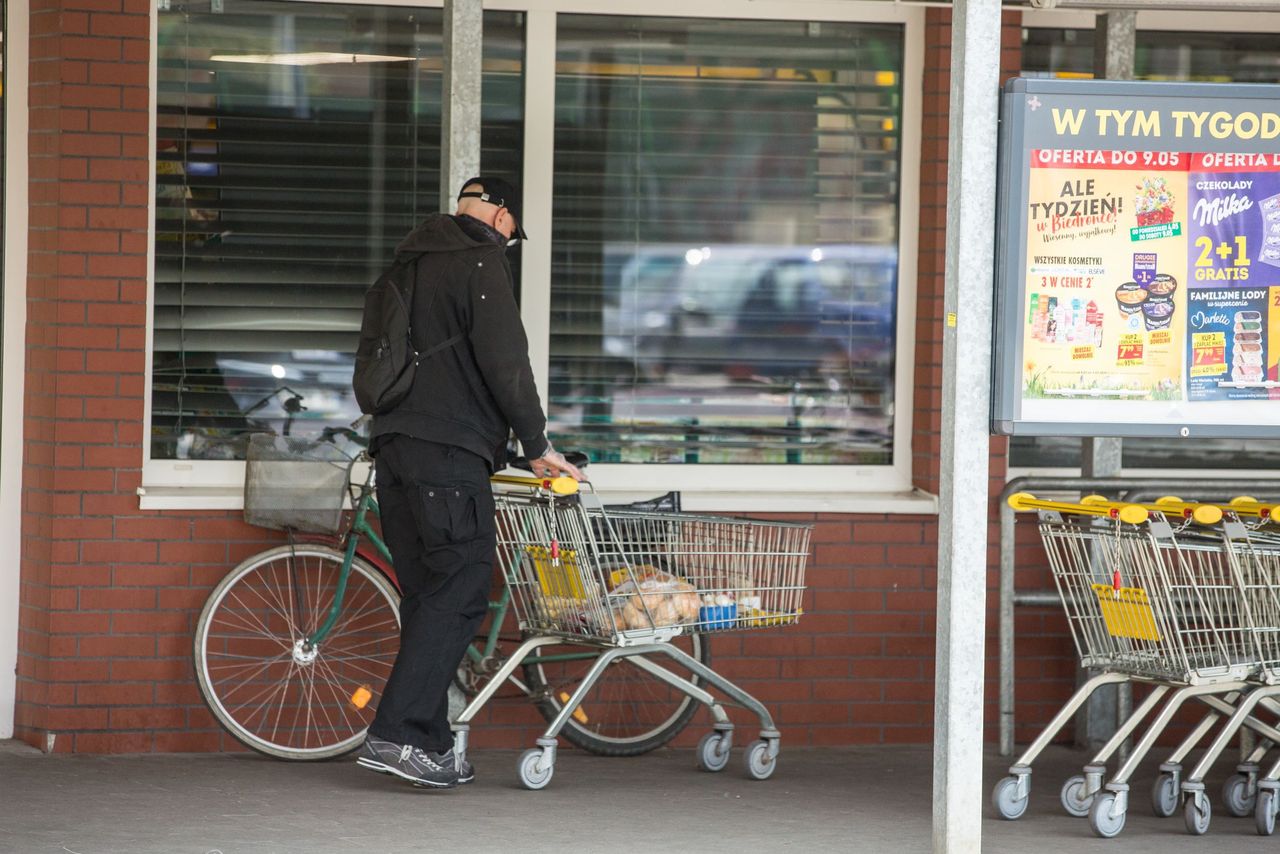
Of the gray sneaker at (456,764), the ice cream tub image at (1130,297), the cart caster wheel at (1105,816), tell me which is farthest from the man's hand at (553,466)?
the cart caster wheel at (1105,816)

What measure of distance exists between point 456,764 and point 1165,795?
2.49 meters

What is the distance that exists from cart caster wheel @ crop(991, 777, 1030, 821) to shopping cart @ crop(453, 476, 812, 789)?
0.95 metres

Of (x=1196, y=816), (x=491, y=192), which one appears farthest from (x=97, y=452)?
(x=1196, y=816)

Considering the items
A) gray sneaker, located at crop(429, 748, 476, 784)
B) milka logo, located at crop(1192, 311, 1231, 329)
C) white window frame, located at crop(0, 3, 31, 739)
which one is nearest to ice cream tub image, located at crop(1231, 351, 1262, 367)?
milka logo, located at crop(1192, 311, 1231, 329)

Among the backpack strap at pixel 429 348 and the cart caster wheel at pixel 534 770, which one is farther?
A: the cart caster wheel at pixel 534 770

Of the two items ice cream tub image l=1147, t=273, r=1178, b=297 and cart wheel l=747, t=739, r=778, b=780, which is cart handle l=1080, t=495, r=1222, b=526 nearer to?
ice cream tub image l=1147, t=273, r=1178, b=297

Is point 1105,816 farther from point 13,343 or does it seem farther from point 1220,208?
point 13,343

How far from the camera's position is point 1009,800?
6.14m

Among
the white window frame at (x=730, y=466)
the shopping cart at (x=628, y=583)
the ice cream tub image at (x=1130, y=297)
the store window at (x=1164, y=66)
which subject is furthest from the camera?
the store window at (x=1164, y=66)

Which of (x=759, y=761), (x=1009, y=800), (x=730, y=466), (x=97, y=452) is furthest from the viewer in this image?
(x=730, y=466)

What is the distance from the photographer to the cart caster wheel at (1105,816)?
5.91 metres

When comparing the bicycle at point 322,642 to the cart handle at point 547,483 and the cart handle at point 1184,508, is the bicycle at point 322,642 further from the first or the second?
the cart handle at point 1184,508

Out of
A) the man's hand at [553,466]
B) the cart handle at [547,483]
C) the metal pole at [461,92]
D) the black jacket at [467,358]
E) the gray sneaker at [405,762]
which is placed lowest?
the gray sneaker at [405,762]

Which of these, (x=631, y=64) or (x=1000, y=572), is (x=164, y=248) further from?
(x=1000, y=572)
